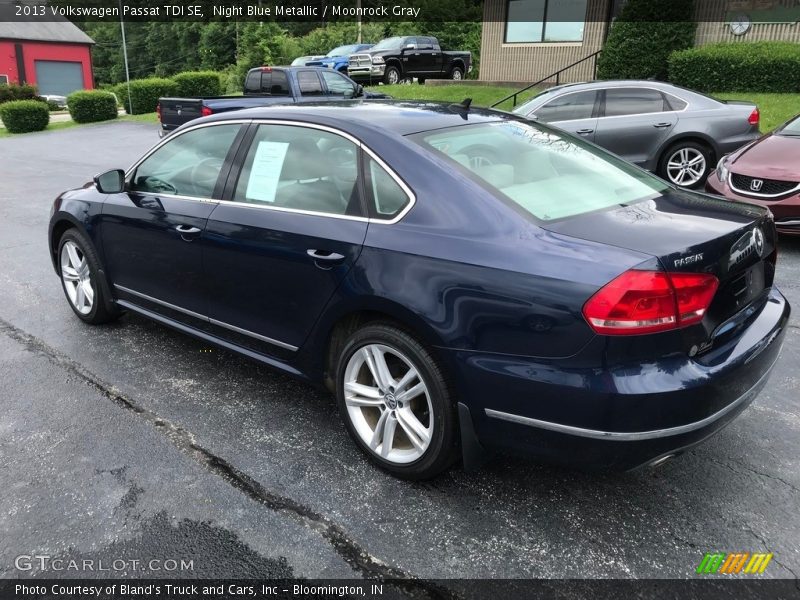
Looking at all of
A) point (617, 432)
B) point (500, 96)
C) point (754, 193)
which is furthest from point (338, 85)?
point (617, 432)

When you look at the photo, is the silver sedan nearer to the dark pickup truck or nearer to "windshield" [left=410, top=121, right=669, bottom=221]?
"windshield" [left=410, top=121, right=669, bottom=221]

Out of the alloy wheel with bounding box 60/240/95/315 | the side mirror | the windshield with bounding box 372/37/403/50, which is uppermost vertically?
the windshield with bounding box 372/37/403/50

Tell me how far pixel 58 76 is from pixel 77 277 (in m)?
57.6

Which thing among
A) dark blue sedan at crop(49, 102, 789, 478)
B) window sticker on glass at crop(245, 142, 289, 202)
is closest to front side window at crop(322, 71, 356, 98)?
dark blue sedan at crop(49, 102, 789, 478)

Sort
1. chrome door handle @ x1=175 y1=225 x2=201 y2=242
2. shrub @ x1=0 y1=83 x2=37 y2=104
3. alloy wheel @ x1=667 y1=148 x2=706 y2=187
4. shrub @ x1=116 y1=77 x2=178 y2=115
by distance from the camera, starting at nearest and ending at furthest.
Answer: chrome door handle @ x1=175 y1=225 x2=201 y2=242
alloy wheel @ x1=667 y1=148 x2=706 y2=187
shrub @ x1=116 y1=77 x2=178 y2=115
shrub @ x1=0 y1=83 x2=37 y2=104

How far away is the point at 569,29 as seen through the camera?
790 inches

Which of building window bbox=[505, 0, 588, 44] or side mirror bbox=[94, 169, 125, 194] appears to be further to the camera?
building window bbox=[505, 0, 588, 44]

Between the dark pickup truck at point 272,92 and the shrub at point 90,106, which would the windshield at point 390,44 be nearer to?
the dark pickup truck at point 272,92

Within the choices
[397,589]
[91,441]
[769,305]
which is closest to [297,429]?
[91,441]

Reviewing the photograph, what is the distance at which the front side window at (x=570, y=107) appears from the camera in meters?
9.41

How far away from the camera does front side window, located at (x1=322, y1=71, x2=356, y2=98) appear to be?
1558cm

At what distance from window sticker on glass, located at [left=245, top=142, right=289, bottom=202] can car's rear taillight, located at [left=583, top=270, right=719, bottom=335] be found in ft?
6.05

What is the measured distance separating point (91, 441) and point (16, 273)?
13.1 ft

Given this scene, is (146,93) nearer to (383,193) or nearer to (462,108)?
(462,108)
